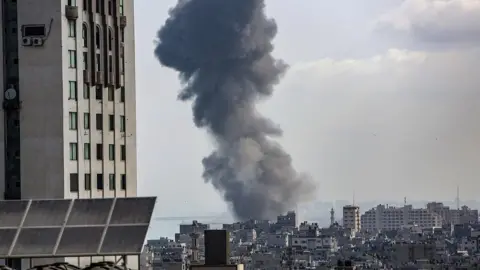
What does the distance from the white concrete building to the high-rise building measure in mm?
33

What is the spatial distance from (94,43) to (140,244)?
28.8m

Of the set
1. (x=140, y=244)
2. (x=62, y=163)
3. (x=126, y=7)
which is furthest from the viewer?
(x=126, y=7)

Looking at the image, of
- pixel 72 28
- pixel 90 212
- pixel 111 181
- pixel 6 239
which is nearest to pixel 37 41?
pixel 72 28

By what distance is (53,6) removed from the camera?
49188 mm

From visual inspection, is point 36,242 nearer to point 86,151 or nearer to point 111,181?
point 86,151

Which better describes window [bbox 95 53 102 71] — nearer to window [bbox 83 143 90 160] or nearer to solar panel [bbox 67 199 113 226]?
window [bbox 83 143 90 160]

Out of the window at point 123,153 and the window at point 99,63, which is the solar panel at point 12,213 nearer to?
the window at point 99,63

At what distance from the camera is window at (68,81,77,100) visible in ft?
163

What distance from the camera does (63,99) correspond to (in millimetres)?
49438

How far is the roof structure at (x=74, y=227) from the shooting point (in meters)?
22.3

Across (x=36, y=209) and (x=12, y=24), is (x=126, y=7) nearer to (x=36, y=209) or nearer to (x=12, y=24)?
(x=12, y=24)

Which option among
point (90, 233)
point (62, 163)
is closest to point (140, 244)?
point (90, 233)

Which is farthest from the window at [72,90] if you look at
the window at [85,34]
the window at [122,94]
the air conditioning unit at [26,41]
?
the window at [122,94]

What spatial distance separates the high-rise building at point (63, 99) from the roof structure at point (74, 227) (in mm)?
25022
